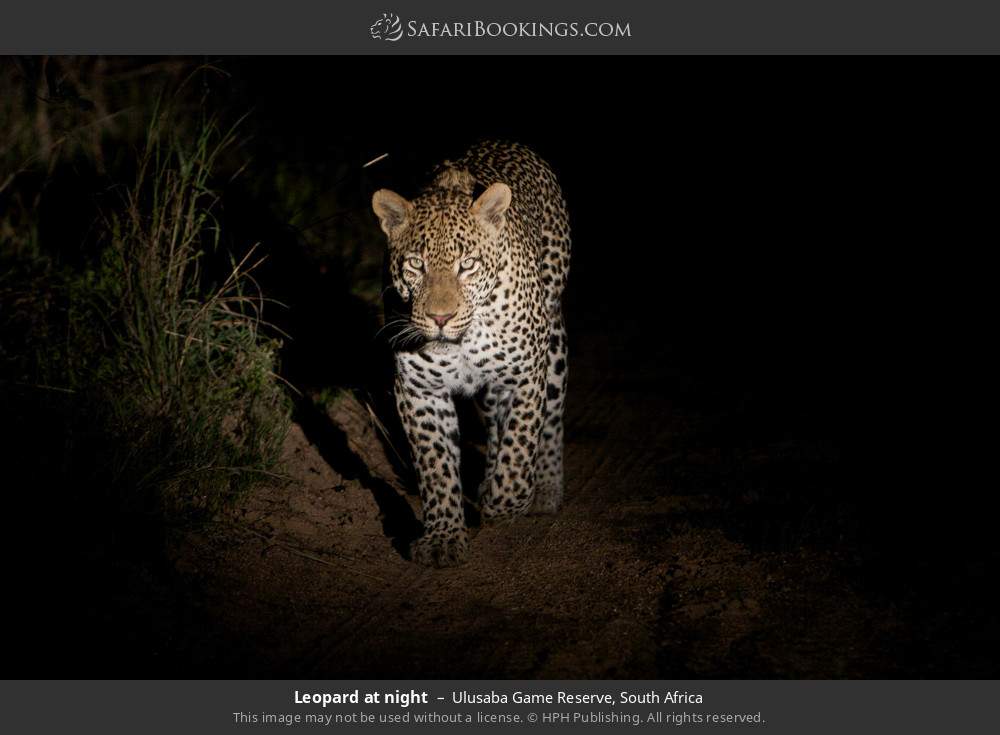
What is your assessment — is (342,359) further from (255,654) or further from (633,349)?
(255,654)

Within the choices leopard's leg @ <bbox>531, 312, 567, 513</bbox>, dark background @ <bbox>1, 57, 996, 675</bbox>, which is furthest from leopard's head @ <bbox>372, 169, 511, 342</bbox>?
dark background @ <bbox>1, 57, 996, 675</bbox>

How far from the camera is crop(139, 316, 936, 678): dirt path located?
435 cm

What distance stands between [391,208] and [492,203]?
51 centimetres

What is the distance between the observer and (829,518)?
17.4 feet

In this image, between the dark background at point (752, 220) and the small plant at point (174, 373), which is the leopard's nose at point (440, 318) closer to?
the small plant at point (174, 373)

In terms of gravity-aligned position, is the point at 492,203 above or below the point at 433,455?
above

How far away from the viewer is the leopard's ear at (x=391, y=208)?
17.1 ft

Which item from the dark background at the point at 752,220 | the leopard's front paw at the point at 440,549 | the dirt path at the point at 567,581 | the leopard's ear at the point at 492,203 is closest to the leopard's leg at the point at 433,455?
the leopard's front paw at the point at 440,549

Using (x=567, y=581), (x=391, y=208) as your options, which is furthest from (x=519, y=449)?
(x=391, y=208)

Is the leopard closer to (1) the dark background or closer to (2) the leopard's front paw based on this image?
(2) the leopard's front paw

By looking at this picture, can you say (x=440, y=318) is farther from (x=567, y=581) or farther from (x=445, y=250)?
(x=567, y=581)

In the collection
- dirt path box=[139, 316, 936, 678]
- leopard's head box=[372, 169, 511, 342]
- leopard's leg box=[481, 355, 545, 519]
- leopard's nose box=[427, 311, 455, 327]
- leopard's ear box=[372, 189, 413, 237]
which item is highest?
leopard's ear box=[372, 189, 413, 237]

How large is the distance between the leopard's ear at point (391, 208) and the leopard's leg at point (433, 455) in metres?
0.66

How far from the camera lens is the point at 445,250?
16.6ft
